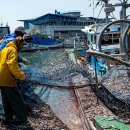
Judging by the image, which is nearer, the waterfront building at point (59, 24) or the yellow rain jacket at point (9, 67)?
the yellow rain jacket at point (9, 67)

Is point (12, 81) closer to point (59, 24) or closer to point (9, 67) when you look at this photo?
point (9, 67)

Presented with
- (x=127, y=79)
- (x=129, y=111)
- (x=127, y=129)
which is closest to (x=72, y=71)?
(x=127, y=79)

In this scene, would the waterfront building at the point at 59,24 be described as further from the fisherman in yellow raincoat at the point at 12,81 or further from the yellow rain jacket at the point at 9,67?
the yellow rain jacket at the point at 9,67

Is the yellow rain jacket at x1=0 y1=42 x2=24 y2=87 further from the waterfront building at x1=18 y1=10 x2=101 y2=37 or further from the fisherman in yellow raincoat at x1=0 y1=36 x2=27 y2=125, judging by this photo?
the waterfront building at x1=18 y1=10 x2=101 y2=37

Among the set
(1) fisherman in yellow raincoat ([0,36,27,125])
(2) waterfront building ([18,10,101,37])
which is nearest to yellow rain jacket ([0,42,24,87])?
(1) fisherman in yellow raincoat ([0,36,27,125])

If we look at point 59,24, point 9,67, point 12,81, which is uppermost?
point 59,24

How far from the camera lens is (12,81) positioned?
6930 mm

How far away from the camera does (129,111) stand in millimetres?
7398

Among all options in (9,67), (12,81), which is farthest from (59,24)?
(9,67)

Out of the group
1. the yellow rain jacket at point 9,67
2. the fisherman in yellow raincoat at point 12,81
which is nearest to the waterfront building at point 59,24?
the fisherman in yellow raincoat at point 12,81

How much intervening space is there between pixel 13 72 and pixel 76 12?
7172 cm

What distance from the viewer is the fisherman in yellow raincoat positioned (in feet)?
21.7

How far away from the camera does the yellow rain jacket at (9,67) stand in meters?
6.55

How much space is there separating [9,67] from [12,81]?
410 millimetres
